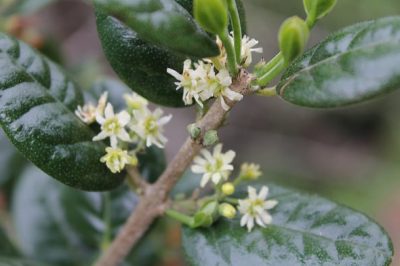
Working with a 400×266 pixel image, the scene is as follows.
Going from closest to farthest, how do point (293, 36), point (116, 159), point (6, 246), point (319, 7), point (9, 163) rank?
point (293, 36) < point (319, 7) < point (116, 159) < point (6, 246) < point (9, 163)

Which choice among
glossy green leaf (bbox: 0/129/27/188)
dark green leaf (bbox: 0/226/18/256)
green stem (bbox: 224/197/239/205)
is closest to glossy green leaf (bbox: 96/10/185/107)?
green stem (bbox: 224/197/239/205)

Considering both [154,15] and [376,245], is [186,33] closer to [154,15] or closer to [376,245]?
[154,15]

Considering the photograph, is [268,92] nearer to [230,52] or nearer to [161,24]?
[230,52]

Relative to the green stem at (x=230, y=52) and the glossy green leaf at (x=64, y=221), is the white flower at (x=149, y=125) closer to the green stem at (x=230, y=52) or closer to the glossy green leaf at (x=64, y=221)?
the green stem at (x=230, y=52)

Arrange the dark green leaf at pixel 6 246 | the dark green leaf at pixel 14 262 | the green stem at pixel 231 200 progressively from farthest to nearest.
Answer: the dark green leaf at pixel 6 246
the dark green leaf at pixel 14 262
the green stem at pixel 231 200

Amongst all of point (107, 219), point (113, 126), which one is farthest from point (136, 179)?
point (107, 219)

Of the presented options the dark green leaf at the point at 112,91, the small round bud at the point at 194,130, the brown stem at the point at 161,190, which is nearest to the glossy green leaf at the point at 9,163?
the dark green leaf at the point at 112,91

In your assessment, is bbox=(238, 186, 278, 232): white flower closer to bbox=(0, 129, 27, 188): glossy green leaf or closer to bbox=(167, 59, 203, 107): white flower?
bbox=(167, 59, 203, 107): white flower

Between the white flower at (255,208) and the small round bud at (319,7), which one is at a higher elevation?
the small round bud at (319,7)
